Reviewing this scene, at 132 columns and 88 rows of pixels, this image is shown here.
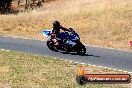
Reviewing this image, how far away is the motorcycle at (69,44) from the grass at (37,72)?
3168 millimetres

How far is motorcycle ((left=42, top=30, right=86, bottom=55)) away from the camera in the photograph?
19719 millimetres

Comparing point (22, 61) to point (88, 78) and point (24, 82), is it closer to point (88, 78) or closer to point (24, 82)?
point (24, 82)

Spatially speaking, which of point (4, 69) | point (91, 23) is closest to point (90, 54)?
point (4, 69)

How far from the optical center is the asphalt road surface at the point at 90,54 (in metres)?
17.1

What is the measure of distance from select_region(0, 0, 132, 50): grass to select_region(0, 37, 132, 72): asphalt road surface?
130 inches

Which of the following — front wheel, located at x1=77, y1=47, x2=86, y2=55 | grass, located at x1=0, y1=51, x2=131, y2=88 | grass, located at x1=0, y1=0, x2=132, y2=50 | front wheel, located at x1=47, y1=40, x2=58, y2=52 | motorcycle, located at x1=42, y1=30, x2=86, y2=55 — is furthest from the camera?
grass, located at x1=0, y1=0, x2=132, y2=50

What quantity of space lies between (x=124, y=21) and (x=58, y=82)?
21056 millimetres

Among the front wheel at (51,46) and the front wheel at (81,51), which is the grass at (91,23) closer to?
the front wheel at (81,51)

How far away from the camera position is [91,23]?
A: 3228 cm

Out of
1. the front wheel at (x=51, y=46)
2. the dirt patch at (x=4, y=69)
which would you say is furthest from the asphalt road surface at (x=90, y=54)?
the dirt patch at (x=4, y=69)

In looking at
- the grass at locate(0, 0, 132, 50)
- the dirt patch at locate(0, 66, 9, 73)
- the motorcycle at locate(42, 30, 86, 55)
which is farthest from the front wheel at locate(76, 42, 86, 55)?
the dirt patch at locate(0, 66, 9, 73)

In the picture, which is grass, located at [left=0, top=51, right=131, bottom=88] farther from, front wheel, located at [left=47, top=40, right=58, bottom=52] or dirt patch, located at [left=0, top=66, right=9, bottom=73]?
front wheel, located at [left=47, top=40, right=58, bottom=52]

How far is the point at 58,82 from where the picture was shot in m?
12.0

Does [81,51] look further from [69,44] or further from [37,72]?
[37,72]
